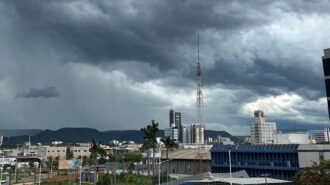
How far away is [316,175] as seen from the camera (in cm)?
6488

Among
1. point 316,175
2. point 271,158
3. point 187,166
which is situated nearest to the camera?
point 316,175

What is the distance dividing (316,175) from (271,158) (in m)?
56.4

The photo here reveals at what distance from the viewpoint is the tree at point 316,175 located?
6393 centimetres

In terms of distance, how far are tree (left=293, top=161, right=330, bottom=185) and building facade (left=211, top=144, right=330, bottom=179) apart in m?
33.5

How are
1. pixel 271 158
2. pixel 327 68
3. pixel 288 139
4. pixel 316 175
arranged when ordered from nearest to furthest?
pixel 316 175, pixel 327 68, pixel 271 158, pixel 288 139

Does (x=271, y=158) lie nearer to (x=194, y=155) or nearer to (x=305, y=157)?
(x=305, y=157)

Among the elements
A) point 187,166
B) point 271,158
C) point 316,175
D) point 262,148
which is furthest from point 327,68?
point 187,166

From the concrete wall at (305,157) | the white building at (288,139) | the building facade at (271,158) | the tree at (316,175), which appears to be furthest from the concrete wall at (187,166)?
the tree at (316,175)

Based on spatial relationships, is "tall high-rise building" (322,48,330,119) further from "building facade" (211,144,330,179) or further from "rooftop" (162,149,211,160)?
"rooftop" (162,149,211,160)

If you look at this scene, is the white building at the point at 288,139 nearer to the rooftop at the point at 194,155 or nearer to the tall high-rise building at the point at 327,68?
the rooftop at the point at 194,155

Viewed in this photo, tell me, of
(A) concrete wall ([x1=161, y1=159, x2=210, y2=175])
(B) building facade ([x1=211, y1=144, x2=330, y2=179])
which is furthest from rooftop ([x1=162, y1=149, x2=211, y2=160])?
(B) building facade ([x1=211, y1=144, x2=330, y2=179])

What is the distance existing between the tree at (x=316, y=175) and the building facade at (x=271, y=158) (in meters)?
33.5

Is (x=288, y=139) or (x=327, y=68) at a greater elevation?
(x=327, y=68)

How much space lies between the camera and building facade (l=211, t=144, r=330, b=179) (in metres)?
109
